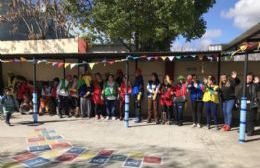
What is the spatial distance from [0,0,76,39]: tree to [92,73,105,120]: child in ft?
34.6

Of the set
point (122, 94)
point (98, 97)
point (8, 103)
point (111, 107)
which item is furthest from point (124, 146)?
point (8, 103)

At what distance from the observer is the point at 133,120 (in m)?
14.6

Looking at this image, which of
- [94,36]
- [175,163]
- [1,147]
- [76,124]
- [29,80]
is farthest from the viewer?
[94,36]

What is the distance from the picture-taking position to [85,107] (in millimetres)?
15344

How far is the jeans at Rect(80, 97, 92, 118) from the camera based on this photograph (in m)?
15.2

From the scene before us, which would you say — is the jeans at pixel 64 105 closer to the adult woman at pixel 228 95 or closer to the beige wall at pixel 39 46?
the beige wall at pixel 39 46

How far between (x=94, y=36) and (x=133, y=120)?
9.12m

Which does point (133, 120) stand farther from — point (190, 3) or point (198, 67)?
point (190, 3)

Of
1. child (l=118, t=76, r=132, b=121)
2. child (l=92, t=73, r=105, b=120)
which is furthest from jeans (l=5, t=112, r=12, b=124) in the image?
child (l=118, t=76, r=132, b=121)

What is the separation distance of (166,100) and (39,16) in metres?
15.5

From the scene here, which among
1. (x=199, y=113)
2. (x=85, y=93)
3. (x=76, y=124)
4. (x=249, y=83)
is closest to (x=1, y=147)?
(x=76, y=124)

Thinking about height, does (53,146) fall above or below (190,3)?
below

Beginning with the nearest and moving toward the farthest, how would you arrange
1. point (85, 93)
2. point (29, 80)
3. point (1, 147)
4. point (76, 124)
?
point (1, 147)
point (76, 124)
point (85, 93)
point (29, 80)

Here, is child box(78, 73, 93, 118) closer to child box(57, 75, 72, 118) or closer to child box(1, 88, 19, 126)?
child box(57, 75, 72, 118)
